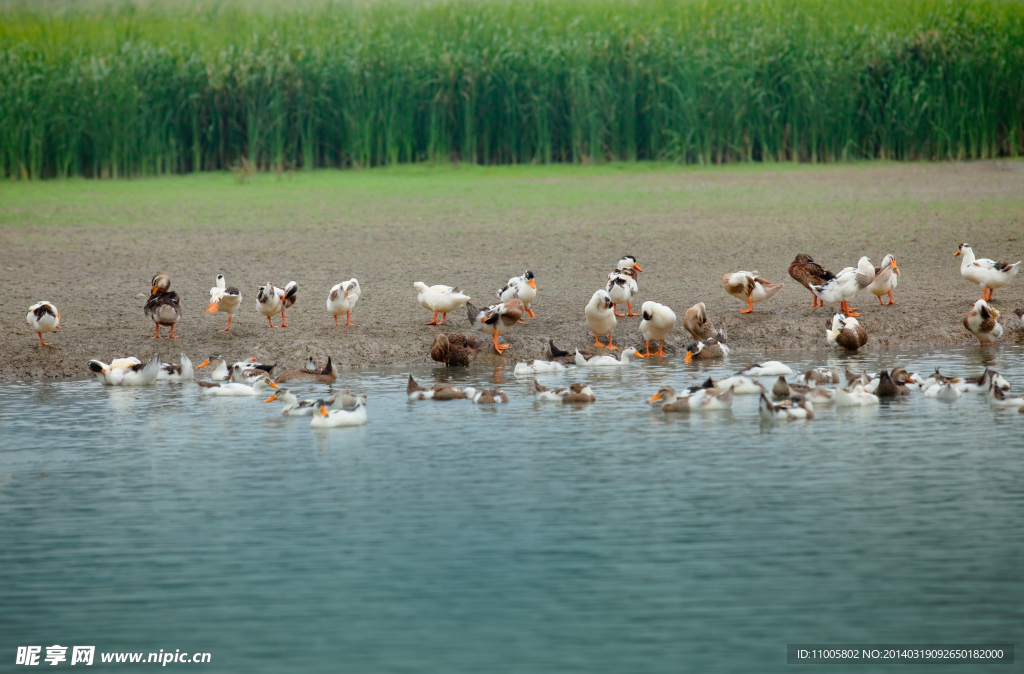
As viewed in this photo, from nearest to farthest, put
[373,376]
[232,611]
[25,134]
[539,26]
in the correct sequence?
1. [232,611]
2. [373,376]
3. [25,134]
4. [539,26]

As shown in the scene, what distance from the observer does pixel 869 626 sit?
4.88 metres

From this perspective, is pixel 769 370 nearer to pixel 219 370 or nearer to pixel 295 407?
pixel 295 407

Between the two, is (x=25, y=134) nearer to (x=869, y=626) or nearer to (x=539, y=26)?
(x=539, y=26)

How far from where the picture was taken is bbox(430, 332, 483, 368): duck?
1087 centimetres

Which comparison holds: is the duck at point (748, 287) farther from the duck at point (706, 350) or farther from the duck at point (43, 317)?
the duck at point (43, 317)

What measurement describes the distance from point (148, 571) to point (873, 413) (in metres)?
5.15

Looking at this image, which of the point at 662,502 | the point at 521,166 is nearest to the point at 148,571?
the point at 662,502

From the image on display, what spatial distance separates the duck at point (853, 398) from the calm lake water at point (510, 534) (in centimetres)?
11

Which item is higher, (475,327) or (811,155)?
(811,155)

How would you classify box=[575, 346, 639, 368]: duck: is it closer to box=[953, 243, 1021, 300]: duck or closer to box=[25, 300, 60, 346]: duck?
box=[953, 243, 1021, 300]: duck

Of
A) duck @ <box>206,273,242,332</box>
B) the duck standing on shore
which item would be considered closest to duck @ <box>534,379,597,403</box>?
the duck standing on shore

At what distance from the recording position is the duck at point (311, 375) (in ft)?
33.8

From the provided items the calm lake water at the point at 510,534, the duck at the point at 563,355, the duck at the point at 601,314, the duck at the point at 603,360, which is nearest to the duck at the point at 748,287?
the duck at the point at 601,314

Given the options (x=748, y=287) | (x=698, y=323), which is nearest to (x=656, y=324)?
(x=698, y=323)
